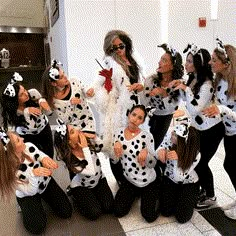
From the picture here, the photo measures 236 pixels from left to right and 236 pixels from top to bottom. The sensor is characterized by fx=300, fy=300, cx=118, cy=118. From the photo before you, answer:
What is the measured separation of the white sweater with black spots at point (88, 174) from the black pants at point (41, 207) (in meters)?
0.14

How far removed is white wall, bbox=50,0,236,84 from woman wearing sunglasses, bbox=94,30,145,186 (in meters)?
1.39

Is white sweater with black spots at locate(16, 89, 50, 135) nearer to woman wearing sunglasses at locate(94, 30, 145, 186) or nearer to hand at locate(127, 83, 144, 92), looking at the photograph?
woman wearing sunglasses at locate(94, 30, 145, 186)

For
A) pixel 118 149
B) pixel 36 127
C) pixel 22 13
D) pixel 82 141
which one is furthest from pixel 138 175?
pixel 22 13

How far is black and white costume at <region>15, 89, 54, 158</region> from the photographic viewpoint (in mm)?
2019

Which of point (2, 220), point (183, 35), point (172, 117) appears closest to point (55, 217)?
point (2, 220)

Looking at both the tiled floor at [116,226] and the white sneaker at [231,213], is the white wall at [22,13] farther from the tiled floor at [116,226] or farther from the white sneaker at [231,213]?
the white sneaker at [231,213]

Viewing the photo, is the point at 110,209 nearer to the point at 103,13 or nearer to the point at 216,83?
the point at 216,83

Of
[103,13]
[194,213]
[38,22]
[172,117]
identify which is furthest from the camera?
[38,22]

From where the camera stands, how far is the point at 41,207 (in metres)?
1.97

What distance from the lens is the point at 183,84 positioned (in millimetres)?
1978

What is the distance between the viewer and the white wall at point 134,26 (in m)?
3.81

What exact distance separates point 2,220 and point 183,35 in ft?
10.7

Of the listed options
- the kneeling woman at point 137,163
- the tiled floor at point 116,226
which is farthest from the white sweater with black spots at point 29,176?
the kneeling woman at point 137,163

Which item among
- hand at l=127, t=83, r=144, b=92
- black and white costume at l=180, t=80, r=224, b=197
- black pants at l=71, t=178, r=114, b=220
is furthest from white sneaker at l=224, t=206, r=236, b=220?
hand at l=127, t=83, r=144, b=92
